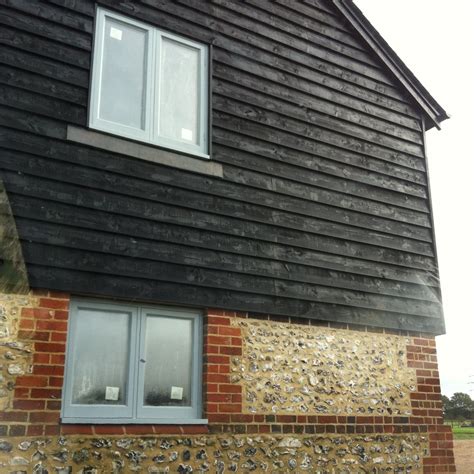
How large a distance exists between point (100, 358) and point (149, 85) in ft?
9.65

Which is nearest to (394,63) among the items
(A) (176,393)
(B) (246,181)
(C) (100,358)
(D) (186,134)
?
(B) (246,181)

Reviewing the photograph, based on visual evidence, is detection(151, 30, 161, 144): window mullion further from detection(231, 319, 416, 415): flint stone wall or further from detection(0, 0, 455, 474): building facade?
detection(231, 319, 416, 415): flint stone wall

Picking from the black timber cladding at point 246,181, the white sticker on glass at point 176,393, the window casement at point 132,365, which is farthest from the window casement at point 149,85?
the white sticker on glass at point 176,393

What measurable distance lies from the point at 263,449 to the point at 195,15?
4.92 metres

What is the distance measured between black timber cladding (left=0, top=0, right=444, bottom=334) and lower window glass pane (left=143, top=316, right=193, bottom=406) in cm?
31

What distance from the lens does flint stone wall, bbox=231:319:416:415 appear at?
20.5 ft

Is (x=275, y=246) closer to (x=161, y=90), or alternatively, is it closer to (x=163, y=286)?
(x=163, y=286)

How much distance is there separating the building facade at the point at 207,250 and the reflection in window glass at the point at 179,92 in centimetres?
2

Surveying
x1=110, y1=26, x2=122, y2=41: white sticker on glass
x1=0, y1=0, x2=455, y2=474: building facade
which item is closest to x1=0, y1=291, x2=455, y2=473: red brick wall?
x1=0, y1=0, x2=455, y2=474: building facade

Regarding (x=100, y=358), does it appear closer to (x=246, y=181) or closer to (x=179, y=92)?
(x=246, y=181)

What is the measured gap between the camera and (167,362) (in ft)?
19.4

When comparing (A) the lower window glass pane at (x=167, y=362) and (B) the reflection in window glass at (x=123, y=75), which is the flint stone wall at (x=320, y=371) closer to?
(A) the lower window glass pane at (x=167, y=362)

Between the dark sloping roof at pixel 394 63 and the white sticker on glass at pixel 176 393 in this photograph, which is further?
the dark sloping roof at pixel 394 63

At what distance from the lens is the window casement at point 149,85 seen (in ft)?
20.6
